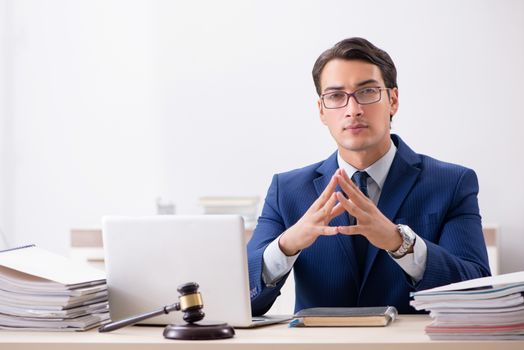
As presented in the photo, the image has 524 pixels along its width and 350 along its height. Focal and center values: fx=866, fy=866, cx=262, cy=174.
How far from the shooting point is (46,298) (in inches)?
73.4

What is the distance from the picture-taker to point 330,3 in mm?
4633

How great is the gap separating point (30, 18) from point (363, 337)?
386 centimetres

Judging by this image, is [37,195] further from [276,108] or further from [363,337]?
[363,337]

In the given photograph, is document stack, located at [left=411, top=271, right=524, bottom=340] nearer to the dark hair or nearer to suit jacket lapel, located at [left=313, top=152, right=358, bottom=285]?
suit jacket lapel, located at [left=313, top=152, right=358, bottom=285]

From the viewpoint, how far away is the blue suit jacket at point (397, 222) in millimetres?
2344

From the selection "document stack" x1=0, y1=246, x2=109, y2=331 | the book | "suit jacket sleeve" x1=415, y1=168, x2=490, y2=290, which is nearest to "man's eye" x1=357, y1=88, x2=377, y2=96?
"suit jacket sleeve" x1=415, y1=168, x2=490, y2=290

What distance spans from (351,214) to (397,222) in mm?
459

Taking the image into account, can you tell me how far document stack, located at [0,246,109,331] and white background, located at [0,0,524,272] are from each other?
277cm

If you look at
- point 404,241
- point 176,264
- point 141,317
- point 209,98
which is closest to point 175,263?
point 176,264

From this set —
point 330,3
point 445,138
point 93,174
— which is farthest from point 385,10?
point 93,174

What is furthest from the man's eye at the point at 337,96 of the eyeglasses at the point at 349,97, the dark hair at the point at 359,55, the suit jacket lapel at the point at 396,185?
the suit jacket lapel at the point at 396,185

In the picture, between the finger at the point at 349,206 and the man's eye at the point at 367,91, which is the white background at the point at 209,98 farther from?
the finger at the point at 349,206

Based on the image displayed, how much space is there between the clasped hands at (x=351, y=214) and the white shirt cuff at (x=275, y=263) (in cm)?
11

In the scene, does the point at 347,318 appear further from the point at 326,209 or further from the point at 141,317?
the point at 141,317
